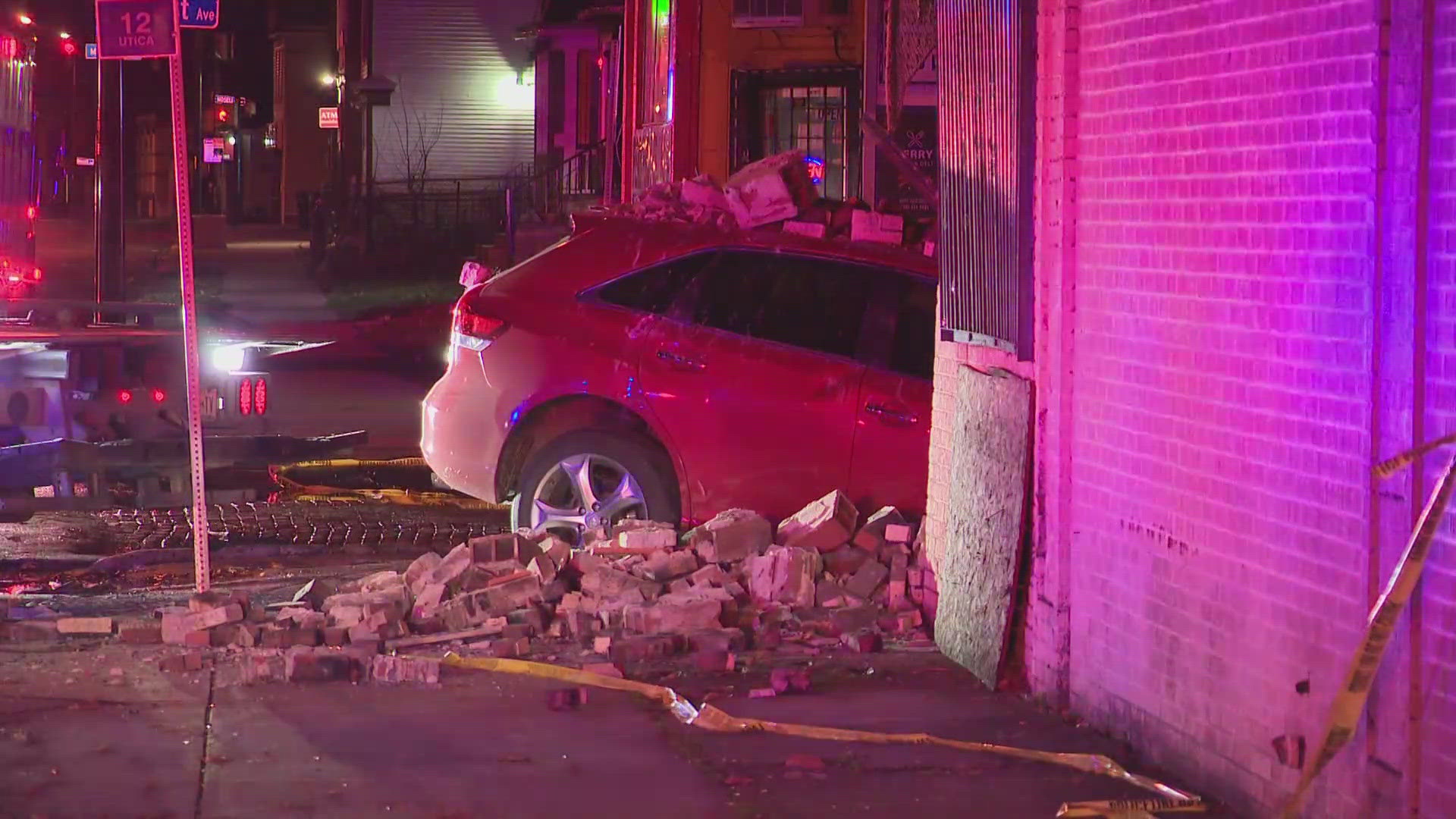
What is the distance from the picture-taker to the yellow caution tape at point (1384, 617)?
15.1 feet

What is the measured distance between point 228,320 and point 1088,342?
21.5m

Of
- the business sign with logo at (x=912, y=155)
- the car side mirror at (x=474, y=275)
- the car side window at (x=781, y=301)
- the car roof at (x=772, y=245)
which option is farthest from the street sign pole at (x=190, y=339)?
the business sign with logo at (x=912, y=155)

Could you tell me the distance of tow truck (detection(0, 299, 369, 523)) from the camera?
12.1m

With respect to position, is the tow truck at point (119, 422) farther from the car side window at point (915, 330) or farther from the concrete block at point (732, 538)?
the car side window at point (915, 330)

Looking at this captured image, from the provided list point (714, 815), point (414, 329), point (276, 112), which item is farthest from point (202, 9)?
point (276, 112)

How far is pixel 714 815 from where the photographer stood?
18.6 feet

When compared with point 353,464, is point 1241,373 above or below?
above

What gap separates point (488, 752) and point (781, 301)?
3.59 metres

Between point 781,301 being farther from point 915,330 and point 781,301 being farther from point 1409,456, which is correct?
point 1409,456

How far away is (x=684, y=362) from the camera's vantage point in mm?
9234

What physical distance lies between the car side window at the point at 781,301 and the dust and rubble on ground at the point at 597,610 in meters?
0.94

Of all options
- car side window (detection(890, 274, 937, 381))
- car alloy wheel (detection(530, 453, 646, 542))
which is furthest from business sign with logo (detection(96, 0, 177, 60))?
car side window (detection(890, 274, 937, 381))

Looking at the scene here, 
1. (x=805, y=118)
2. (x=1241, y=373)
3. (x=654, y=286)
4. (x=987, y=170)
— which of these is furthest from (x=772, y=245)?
(x=805, y=118)

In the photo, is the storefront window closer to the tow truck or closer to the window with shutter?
the window with shutter
